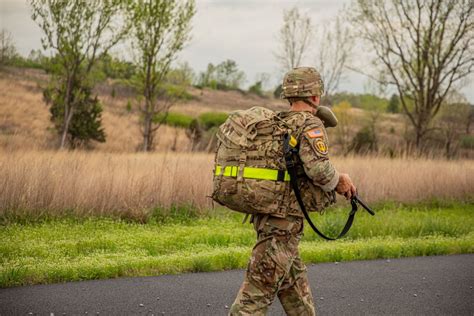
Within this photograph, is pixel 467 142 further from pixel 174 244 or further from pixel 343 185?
pixel 343 185

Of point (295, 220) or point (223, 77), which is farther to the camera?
point (223, 77)

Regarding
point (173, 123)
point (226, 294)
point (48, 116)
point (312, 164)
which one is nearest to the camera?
point (312, 164)

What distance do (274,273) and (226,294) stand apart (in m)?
2.08

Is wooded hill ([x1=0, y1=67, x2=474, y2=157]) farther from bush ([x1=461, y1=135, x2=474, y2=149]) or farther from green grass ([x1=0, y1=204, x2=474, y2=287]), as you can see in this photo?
green grass ([x1=0, y1=204, x2=474, y2=287])

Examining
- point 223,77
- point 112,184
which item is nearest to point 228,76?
point 223,77

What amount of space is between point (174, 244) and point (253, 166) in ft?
14.2

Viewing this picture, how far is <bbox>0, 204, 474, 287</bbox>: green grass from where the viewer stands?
20.9ft

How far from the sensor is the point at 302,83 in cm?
381

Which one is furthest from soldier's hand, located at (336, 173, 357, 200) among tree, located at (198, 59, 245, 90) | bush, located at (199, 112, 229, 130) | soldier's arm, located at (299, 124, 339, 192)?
tree, located at (198, 59, 245, 90)

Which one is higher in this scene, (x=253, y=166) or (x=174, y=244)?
(x=253, y=166)

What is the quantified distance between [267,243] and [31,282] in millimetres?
3082

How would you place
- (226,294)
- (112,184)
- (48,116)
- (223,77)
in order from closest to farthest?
(226,294), (112,184), (48,116), (223,77)

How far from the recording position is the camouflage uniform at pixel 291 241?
3641 millimetres

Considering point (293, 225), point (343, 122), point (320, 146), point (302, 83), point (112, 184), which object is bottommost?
point (112, 184)
